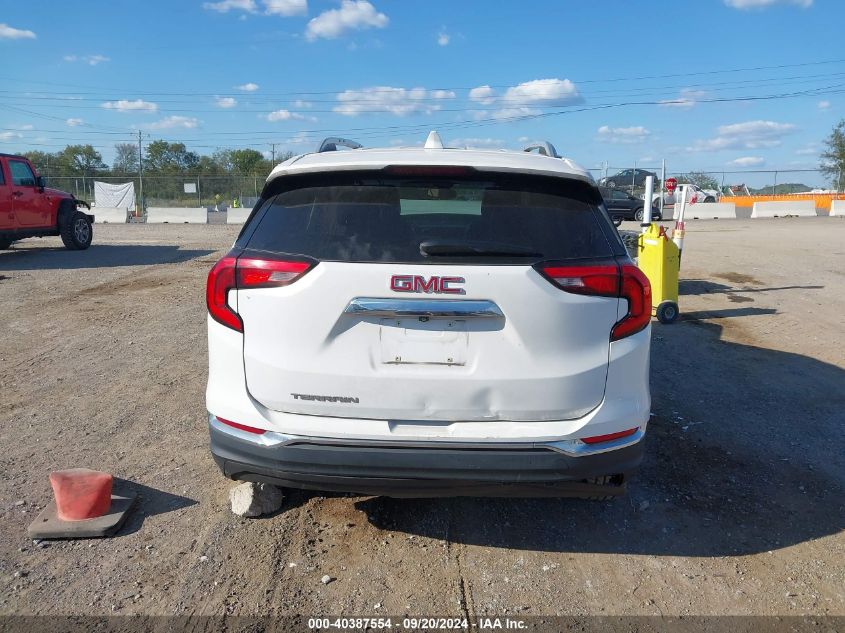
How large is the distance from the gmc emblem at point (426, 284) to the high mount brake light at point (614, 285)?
14.5 inches

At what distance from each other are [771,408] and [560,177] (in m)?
3.48

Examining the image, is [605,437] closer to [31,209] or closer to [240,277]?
[240,277]

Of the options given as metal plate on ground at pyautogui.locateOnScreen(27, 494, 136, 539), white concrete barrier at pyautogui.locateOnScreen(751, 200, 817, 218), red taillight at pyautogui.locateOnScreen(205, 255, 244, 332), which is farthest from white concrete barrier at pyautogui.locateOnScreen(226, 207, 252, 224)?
red taillight at pyautogui.locateOnScreen(205, 255, 244, 332)

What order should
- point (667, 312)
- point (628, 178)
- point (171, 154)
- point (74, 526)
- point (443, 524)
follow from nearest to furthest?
point (74, 526) < point (443, 524) < point (667, 312) < point (628, 178) < point (171, 154)

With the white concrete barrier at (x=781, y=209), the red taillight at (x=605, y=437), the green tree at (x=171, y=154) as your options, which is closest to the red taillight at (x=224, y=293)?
the red taillight at (x=605, y=437)

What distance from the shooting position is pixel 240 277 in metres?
2.82

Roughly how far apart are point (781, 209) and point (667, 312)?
3251 cm

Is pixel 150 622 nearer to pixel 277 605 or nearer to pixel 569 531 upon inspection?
pixel 277 605

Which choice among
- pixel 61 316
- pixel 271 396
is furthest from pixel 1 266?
pixel 271 396

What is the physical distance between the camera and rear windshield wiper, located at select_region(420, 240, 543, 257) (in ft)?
8.91

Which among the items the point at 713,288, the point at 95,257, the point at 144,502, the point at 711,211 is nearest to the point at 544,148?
the point at 144,502

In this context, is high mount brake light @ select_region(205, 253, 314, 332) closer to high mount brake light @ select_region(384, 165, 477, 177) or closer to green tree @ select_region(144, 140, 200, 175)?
high mount brake light @ select_region(384, 165, 477, 177)

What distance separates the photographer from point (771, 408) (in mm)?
5266

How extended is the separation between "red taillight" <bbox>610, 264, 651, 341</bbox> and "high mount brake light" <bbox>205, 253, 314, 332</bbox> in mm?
1311
